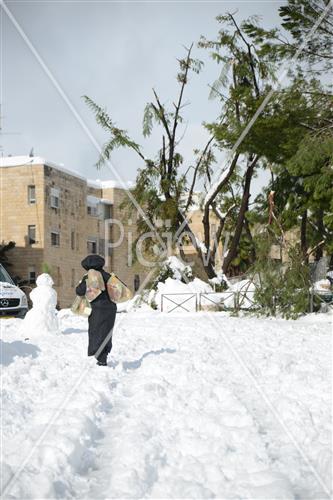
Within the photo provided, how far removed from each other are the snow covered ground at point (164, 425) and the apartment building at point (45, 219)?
30554mm

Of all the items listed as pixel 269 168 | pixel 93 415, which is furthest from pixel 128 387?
pixel 269 168

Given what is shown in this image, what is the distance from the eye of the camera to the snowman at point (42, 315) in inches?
509

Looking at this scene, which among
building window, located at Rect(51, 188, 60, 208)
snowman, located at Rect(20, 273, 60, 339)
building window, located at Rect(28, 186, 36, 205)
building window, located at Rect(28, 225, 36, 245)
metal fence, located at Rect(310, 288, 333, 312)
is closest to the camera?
snowman, located at Rect(20, 273, 60, 339)

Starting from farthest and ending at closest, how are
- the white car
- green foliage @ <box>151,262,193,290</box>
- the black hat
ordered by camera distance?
green foliage @ <box>151,262,193,290</box>
the white car
the black hat

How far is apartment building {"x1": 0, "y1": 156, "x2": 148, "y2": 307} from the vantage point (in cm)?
4178

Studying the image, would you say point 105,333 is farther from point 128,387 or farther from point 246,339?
point 246,339

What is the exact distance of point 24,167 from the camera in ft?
138

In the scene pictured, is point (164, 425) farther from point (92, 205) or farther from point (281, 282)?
point (92, 205)

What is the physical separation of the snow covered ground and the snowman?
221cm

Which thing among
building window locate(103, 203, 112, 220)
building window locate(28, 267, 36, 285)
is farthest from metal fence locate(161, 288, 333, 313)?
building window locate(103, 203, 112, 220)

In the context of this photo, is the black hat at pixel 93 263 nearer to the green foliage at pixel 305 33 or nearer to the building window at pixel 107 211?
the green foliage at pixel 305 33

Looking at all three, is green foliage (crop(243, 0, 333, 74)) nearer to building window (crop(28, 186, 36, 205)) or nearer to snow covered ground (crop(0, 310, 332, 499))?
snow covered ground (crop(0, 310, 332, 499))

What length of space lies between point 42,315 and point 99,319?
11.6 feet

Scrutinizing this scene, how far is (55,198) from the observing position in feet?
142
